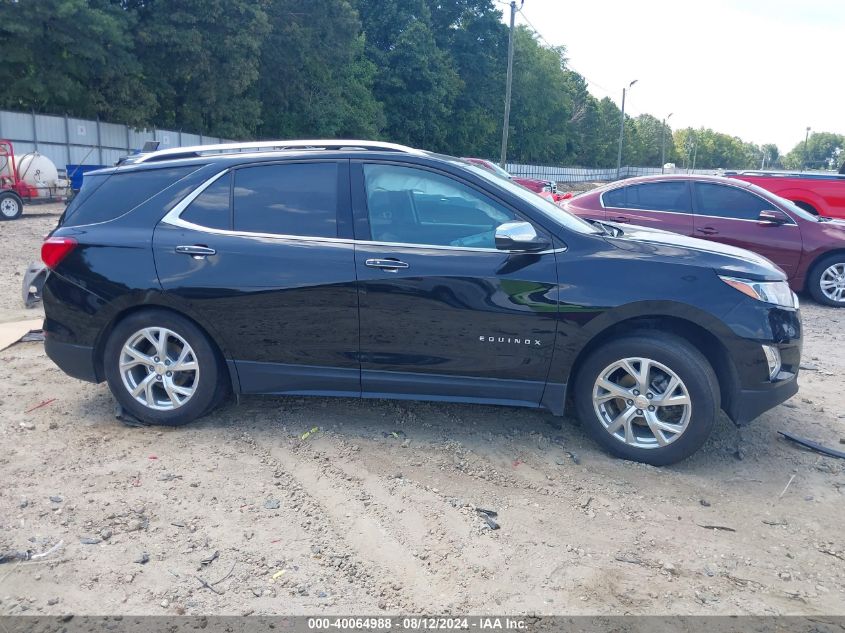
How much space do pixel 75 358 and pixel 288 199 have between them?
1.81 metres

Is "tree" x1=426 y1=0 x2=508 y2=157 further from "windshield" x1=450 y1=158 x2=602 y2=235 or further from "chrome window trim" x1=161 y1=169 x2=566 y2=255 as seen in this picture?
"chrome window trim" x1=161 y1=169 x2=566 y2=255

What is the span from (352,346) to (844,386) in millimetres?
4324

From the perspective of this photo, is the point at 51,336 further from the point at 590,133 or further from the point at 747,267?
the point at 590,133

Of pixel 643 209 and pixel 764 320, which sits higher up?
pixel 643 209

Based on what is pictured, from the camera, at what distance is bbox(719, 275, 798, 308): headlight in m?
4.25

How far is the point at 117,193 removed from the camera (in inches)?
191

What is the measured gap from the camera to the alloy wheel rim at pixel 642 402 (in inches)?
165

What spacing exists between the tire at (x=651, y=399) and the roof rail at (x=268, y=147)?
1.84m

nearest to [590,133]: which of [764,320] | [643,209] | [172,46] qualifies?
[172,46]

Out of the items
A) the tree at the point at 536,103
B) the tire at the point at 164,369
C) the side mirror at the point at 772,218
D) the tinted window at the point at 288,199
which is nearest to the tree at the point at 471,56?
the tree at the point at 536,103

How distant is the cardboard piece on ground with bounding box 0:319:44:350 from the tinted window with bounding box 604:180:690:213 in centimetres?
714

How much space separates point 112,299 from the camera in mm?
4672

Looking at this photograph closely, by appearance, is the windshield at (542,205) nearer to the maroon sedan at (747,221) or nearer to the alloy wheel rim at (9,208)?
the maroon sedan at (747,221)

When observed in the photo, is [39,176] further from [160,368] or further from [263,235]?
[263,235]
